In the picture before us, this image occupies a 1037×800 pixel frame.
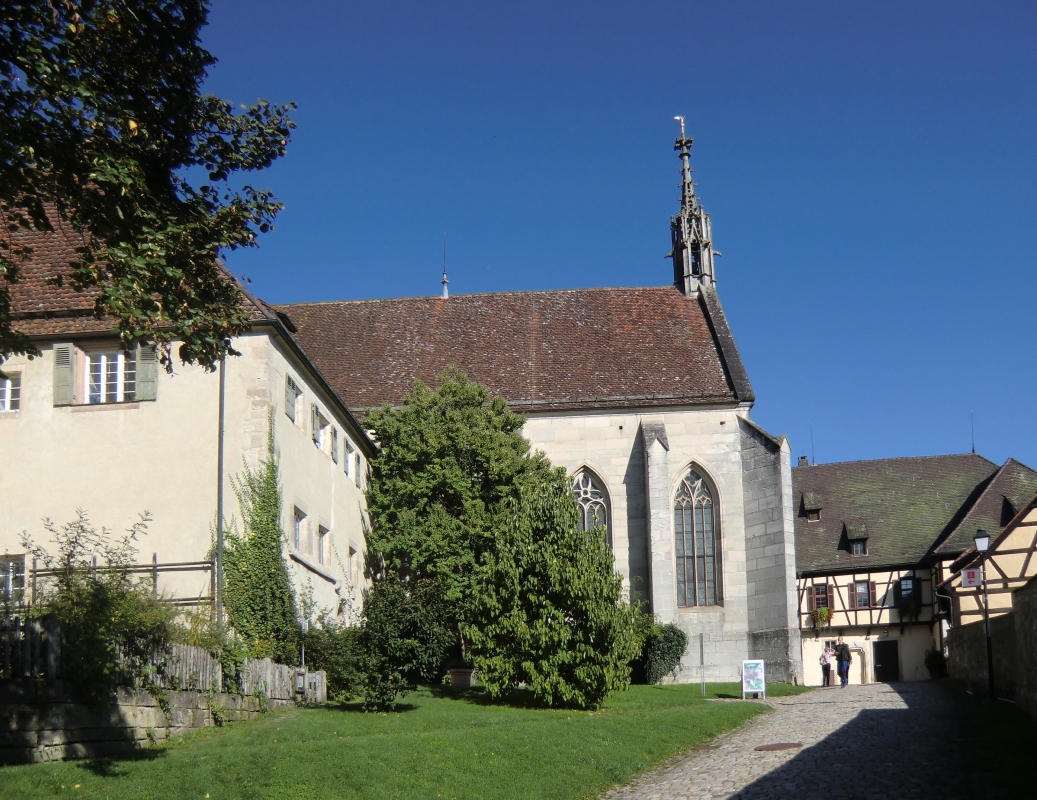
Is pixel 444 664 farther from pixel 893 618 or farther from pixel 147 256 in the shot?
pixel 893 618

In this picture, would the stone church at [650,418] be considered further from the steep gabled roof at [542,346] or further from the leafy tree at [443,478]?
the leafy tree at [443,478]

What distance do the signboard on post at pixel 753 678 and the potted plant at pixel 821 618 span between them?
63.4 feet

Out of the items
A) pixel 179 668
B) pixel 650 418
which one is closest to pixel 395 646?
pixel 179 668

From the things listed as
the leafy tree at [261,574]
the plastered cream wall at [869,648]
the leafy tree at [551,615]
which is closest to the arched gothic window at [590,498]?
the leafy tree at [551,615]

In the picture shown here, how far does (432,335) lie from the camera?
137 ft

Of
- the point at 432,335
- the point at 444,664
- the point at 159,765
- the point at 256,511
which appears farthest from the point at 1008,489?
the point at 159,765

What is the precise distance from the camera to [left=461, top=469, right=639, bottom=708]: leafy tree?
23.7m

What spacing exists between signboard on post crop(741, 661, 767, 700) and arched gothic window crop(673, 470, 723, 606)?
8.14 metres

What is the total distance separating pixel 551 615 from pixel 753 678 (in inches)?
269

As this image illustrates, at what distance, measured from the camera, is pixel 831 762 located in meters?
15.5

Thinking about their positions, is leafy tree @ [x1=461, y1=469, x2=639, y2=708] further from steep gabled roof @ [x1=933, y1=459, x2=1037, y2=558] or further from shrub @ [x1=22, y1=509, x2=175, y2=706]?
steep gabled roof @ [x1=933, y1=459, x2=1037, y2=558]

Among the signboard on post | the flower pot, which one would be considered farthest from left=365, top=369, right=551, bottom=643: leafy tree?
the signboard on post

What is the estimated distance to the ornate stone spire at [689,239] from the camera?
1694 inches

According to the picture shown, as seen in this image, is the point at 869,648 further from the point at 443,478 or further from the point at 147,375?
the point at 147,375
